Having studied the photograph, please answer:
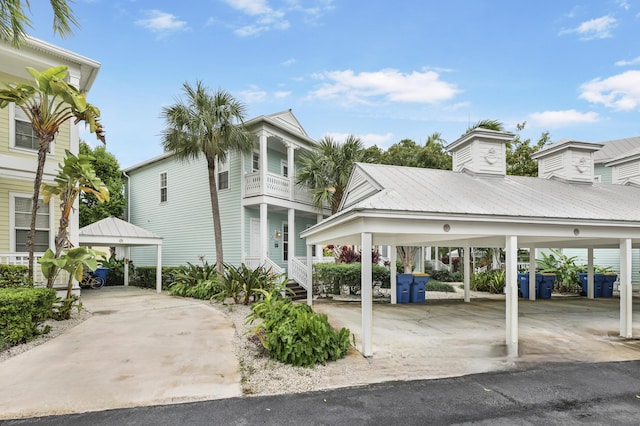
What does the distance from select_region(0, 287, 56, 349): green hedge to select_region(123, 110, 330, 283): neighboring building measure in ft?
26.0

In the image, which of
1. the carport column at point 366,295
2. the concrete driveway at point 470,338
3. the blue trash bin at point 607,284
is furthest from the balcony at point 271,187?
the blue trash bin at point 607,284

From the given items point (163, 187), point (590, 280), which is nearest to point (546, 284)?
point (590, 280)

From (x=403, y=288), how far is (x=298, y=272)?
421 centimetres

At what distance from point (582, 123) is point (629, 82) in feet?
16.9

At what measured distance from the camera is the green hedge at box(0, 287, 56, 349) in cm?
655

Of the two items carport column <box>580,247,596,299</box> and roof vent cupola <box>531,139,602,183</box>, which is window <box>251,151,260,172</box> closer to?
roof vent cupola <box>531,139,602,183</box>

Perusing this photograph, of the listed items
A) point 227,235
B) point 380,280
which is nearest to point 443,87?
point 380,280

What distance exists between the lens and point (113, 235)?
14.5 metres

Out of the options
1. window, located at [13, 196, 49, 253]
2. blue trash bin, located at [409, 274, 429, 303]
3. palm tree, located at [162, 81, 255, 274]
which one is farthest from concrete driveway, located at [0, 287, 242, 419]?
blue trash bin, located at [409, 274, 429, 303]

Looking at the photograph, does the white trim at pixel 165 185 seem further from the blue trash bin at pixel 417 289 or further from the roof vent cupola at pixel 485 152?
the roof vent cupola at pixel 485 152

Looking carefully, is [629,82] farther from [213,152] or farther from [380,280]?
[213,152]

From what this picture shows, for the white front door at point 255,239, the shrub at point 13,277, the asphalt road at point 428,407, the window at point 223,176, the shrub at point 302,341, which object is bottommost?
the asphalt road at point 428,407

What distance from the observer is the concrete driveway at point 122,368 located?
446cm

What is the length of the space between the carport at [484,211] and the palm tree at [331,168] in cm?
456
